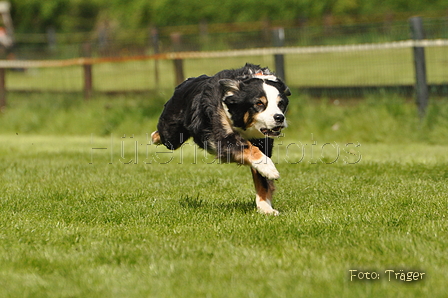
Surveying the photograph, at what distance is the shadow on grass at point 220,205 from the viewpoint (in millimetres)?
5727

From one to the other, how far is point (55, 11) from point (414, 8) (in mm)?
21406

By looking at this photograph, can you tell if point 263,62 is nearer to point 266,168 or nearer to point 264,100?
point 264,100

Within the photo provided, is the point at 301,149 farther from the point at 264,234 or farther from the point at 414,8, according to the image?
the point at 414,8

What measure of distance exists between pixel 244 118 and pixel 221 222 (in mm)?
971

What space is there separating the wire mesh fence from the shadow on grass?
652 centimetres

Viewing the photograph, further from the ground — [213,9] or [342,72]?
[213,9]

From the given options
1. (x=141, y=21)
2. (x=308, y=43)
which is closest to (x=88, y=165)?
(x=308, y=43)

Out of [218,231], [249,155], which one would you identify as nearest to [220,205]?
[249,155]

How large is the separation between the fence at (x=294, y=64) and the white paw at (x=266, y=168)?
22.3 ft

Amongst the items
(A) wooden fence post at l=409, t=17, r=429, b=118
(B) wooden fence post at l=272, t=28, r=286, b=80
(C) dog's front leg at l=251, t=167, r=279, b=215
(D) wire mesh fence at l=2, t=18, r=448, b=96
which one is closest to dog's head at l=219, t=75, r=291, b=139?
(C) dog's front leg at l=251, t=167, r=279, b=215

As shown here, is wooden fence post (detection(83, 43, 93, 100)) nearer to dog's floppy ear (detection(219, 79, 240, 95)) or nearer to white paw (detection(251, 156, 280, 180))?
dog's floppy ear (detection(219, 79, 240, 95))

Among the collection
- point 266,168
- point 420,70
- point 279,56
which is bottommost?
point 266,168

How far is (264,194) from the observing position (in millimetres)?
5605

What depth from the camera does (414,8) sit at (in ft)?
102
